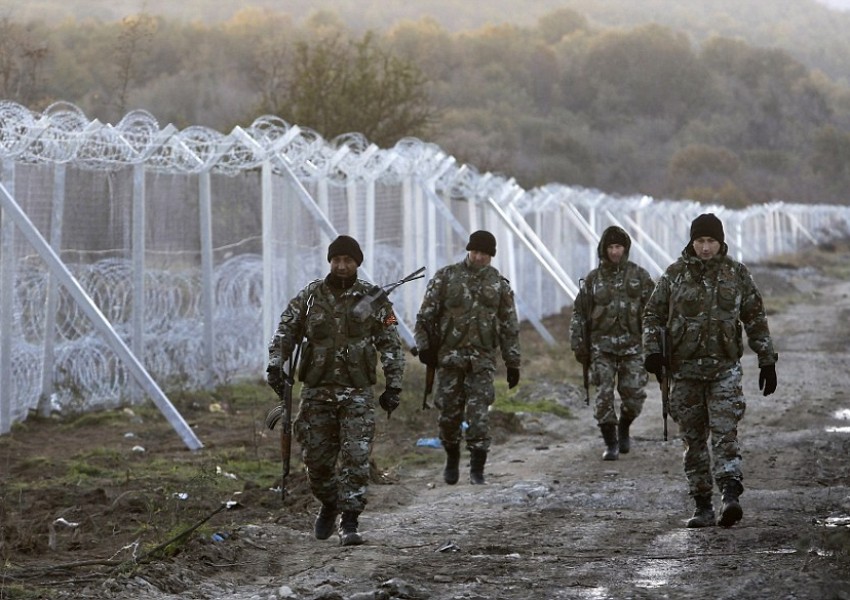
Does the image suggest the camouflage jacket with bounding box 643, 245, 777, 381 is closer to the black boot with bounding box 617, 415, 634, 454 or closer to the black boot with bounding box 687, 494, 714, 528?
the black boot with bounding box 687, 494, 714, 528

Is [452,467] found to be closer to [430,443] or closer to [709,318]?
[430,443]

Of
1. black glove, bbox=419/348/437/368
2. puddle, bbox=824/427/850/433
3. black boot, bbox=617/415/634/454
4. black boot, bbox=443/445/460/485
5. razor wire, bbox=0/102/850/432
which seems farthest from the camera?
razor wire, bbox=0/102/850/432

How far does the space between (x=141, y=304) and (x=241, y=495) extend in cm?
391

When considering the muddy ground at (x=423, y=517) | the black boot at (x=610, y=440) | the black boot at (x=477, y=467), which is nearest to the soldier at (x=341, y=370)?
the muddy ground at (x=423, y=517)

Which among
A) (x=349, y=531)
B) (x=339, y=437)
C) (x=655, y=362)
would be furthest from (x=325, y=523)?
(x=655, y=362)

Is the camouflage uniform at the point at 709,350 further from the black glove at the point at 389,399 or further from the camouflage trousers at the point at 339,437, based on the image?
the camouflage trousers at the point at 339,437

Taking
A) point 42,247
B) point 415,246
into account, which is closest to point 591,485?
point 42,247

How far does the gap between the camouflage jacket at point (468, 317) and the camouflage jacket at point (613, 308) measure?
2.93ft

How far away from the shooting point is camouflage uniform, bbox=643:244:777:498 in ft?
23.3

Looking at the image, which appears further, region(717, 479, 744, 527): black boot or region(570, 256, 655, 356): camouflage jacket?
region(570, 256, 655, 356): camouflage jacket

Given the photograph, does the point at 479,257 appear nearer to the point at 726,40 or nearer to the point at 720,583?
the point at 720,583

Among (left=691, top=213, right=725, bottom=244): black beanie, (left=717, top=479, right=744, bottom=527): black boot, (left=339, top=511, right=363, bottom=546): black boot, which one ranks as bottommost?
(left=339, top=511, right=363, bottom=546): black boot

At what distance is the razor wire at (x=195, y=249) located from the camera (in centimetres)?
1112

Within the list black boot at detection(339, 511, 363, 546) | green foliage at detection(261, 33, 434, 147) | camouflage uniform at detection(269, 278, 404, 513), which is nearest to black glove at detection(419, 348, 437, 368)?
camouflage uniform at detection(269, 278, 404, 513)
